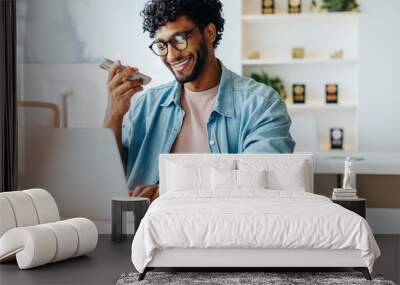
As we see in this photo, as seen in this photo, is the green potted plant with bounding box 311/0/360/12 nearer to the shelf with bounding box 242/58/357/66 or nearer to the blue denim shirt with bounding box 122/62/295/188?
the shelf with bounding box 242/58/357/66

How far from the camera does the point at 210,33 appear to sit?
671 centimetres

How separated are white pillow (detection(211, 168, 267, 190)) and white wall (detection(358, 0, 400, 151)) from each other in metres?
1.37

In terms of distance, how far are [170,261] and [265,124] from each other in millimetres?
2230

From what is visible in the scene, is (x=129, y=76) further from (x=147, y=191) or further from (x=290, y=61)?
(x=290, y=61)

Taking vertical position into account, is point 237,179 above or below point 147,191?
above

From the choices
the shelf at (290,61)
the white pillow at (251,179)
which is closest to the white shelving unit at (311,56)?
the shelf at (290,61)

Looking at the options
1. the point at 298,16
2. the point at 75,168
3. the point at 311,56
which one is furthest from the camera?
the point at 75,168

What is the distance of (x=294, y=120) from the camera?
680 centimetres

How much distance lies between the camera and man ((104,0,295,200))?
666cm

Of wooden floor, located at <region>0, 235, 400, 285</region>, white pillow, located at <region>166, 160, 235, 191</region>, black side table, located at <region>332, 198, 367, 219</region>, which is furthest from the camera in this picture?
black side table, located at <region>332, 198, 367, 219</region>

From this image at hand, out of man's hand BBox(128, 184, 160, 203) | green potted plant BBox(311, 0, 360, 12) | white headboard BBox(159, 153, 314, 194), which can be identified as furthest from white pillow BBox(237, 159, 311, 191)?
green potted plant BBox(311, 0, 360, 12)

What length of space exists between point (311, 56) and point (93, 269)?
299 centimetres

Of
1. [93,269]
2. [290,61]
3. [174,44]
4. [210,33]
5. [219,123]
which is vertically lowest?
[93,269]

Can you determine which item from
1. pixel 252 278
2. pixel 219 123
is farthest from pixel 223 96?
pixel 252 278
